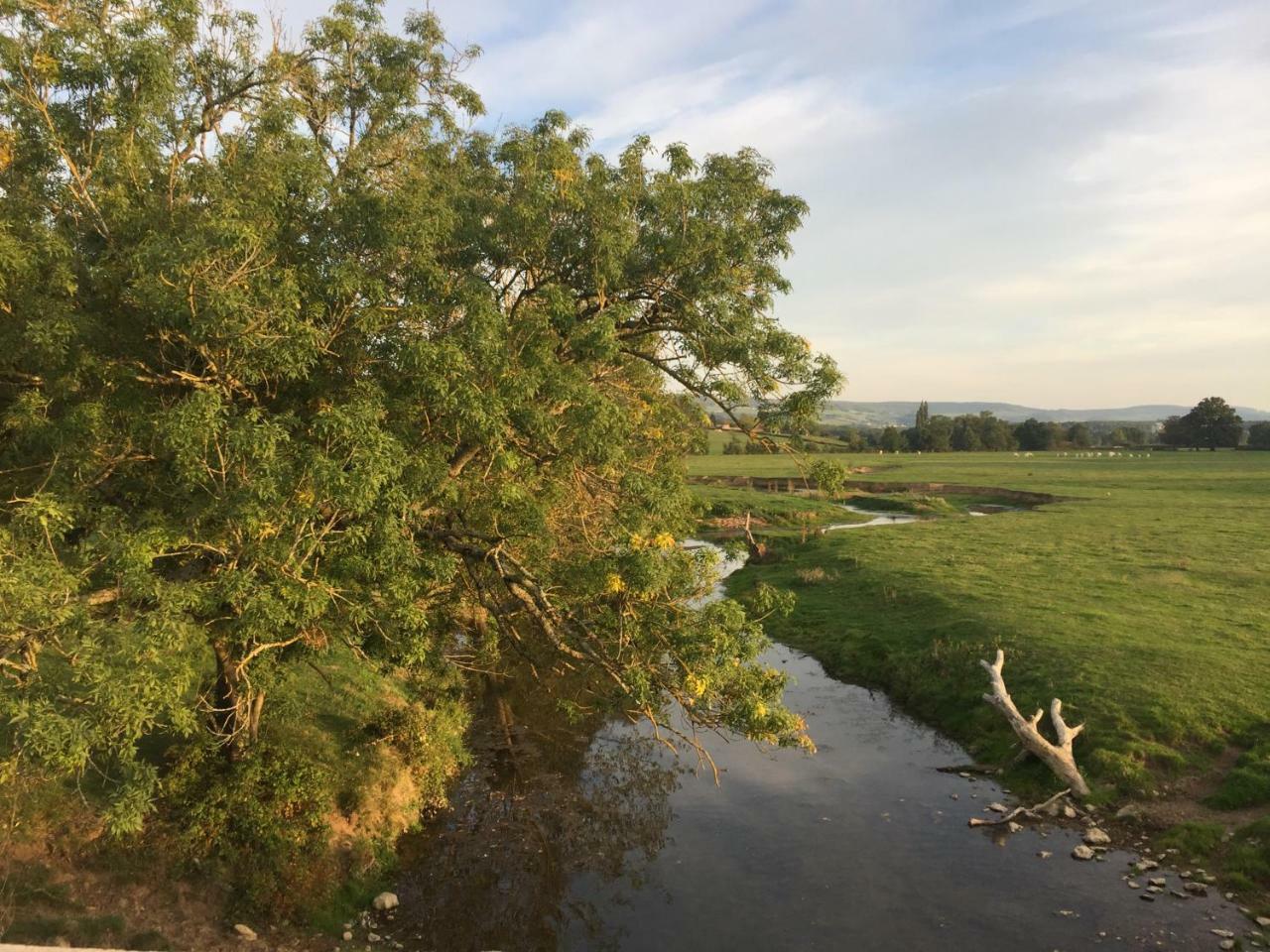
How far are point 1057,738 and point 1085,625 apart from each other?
8.94m

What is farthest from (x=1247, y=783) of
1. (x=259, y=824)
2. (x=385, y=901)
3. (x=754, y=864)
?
(x=259, y=824)

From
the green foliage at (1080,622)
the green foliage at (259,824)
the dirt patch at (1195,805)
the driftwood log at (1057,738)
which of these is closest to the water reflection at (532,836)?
the green foliage at (259,824)

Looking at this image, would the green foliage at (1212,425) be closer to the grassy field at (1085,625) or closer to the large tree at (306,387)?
the grassy field at (1085,625)

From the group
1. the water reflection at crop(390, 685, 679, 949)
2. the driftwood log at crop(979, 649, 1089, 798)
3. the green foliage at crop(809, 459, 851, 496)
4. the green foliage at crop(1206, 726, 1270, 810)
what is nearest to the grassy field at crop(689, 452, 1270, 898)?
the green foliage at crop(1206, 726, 1270, 810)

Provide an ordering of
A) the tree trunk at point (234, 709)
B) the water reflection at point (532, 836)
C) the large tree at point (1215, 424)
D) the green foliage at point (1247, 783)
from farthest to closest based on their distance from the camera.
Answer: the large tree at point (1215, 424) → the green foliage at point (1247, 783) → the tree trunk at point (234, 709) → the water reflection at point (532, 836)

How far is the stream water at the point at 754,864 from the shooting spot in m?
14.9

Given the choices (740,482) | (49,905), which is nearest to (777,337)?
(49,905)

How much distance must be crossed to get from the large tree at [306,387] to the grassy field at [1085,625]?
12.8 metres

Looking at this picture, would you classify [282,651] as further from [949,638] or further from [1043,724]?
[949,638]

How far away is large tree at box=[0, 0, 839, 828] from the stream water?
441cm

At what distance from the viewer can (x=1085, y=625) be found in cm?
2892

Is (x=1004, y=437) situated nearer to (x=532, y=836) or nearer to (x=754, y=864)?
(x=754, y=864)

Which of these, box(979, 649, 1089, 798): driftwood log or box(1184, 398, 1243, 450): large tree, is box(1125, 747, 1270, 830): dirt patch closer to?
box(979, 649, 1089, 798): driftwood log

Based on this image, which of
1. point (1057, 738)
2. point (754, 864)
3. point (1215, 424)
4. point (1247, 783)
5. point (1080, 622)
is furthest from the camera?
point (1215, 424)
